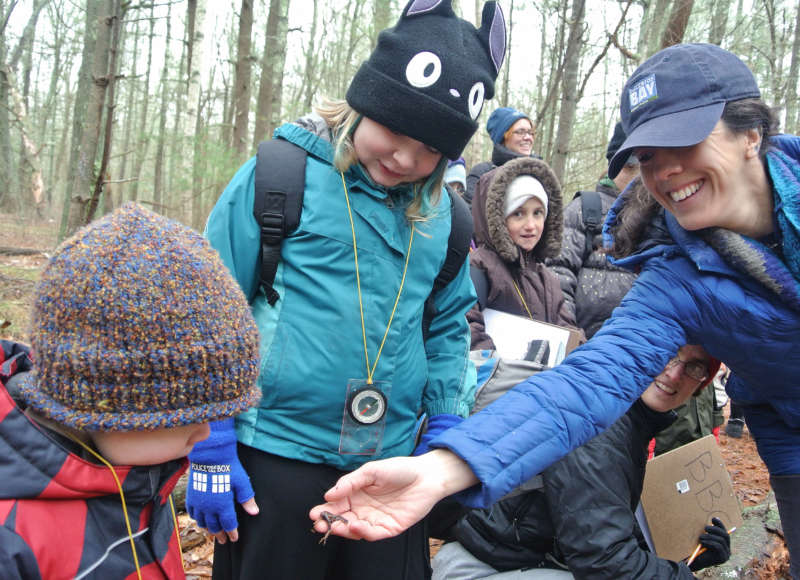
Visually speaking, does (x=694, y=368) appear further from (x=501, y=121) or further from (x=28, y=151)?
(x=28, y=151)

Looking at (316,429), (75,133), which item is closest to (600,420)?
(316,429)

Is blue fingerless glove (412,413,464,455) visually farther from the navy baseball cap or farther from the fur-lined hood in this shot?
the fur-lined hood

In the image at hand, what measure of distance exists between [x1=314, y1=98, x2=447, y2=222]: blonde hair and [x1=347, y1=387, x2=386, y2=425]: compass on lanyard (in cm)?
57

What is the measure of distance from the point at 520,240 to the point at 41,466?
284 cm

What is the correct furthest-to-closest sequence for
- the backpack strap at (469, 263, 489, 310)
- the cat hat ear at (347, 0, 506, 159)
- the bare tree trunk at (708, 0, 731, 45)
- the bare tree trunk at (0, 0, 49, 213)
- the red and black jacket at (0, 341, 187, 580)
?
the bare tree trunk at (0, 0, 49, 213)
the bare tree trunk at (708, 0, 731, 45)
the backpack strap at (469, 263, 489, 310)
the cat hat ear at (347, 0, 506, 159)
the red and black jacket at (0, 341, 187, 580)

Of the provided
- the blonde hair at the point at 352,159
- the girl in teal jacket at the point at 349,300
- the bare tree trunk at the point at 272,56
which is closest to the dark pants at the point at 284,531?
the girl in teal jacket at the point at 349,300

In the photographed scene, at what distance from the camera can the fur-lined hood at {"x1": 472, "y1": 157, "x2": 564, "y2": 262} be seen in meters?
3.38

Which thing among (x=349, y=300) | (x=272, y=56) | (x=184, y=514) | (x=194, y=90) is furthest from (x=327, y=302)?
(x=194, y=90)

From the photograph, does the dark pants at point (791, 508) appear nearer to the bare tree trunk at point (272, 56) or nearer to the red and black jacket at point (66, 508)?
the red and black jacket at point (66, 508)

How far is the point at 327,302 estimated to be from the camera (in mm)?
1675

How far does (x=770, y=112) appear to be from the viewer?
1773mm

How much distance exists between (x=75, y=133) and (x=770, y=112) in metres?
6.60

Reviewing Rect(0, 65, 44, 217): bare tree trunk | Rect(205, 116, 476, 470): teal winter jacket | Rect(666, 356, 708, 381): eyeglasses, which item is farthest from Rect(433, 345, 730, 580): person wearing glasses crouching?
Rect(0, 65, 44, 217): bare tree trunk

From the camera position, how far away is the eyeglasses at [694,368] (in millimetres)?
2104
